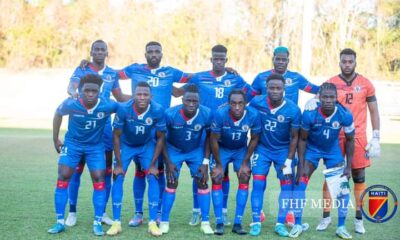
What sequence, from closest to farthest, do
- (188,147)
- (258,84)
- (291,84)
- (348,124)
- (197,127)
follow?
(348,124) < (197,127) < (188,147) < (291,84) < (258,84)

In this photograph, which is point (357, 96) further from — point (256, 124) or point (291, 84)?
point (256, 124)

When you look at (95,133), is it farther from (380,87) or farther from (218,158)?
(380,87)

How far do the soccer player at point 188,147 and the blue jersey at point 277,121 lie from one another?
2.05 ft

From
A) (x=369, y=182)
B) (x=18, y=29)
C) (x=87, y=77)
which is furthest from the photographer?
(x=18, y=29)

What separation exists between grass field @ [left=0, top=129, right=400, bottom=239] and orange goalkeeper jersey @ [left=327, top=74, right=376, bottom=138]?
4.06 feet

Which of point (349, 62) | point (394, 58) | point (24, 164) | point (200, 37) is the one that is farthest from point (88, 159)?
point (394, 58)

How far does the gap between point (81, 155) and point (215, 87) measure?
1867 millimetres

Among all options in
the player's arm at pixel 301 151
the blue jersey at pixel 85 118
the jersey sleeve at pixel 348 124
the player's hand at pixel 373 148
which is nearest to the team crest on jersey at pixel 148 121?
the blue jersey at pixel 85 118

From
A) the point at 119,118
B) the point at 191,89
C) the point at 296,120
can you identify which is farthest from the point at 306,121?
the point at 119,118

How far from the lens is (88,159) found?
6.35m

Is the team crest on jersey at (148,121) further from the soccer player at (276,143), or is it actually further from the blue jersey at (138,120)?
the soccer player at (276,143)

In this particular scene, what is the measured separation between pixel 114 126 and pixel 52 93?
17.9 metres

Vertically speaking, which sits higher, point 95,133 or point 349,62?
point 349,62

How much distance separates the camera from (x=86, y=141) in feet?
20.8
